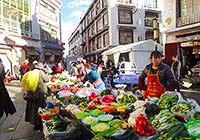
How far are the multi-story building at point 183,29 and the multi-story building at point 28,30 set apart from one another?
10152 millimetres

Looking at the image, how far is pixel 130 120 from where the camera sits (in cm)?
313

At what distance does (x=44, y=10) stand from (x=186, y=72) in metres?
26.1

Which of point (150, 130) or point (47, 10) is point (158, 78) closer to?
point (150, 130)

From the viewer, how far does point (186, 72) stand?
1502 cm

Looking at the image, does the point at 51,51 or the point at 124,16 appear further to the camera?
the point at 51,51

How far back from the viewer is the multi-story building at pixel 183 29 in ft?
51.0

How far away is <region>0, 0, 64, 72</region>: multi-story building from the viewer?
22816mm

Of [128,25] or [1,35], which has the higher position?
[128,25]

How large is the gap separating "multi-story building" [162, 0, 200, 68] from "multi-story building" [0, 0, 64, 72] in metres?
10.2

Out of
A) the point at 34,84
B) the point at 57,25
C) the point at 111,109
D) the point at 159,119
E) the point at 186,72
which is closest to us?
the point at 159,119

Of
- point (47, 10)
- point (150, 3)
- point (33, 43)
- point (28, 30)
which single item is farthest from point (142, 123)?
point (47, 10)

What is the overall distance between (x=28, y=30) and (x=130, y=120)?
27957mm

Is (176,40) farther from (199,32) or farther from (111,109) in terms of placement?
(111,109)

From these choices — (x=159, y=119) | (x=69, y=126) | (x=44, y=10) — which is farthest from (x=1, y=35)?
(x=159, y=119)
